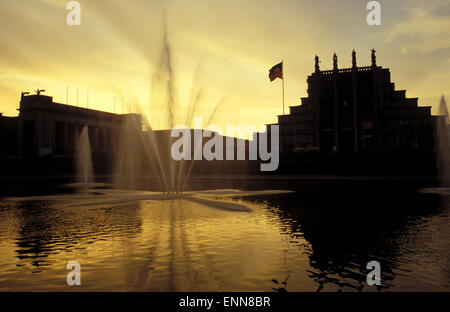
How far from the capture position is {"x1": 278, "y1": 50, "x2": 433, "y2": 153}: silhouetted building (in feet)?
262

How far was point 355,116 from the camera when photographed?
84500 millimetres

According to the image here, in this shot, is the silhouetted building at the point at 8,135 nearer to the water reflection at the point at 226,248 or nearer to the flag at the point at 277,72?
the flag at the point at 277,72

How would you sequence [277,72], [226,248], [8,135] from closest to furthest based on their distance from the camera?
[226,248] < [277,72] < [8,135]

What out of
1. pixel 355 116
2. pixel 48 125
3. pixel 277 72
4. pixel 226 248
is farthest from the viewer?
pixel 355 116

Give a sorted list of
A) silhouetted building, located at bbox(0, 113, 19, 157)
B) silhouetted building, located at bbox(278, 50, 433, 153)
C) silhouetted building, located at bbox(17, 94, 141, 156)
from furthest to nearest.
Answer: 1. silhouetted building, located at bbox(0, 113, 19, 157)
2. silhouetted building, located at bbox(17, 94, 141, 156)
3. silhouetted building, located at bbox(278, 50, 433, 153)

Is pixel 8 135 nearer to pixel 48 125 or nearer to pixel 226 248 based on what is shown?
pixel 48 125

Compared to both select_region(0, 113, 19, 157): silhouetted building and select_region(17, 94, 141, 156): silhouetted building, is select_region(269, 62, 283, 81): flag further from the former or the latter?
select_region(0, 113, 19, 157): silhouetted building

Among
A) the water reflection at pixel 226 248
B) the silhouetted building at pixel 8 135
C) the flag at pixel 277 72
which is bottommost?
the water reflection at pixel 226 248

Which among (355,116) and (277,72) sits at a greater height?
(277,72)

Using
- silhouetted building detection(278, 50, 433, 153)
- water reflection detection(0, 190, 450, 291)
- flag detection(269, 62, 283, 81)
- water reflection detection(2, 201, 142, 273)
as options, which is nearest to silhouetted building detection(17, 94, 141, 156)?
flag detection(269, 62, 283, 81)

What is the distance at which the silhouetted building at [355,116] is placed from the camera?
7988 centimetres

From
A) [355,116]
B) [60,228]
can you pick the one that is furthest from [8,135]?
[60,228]

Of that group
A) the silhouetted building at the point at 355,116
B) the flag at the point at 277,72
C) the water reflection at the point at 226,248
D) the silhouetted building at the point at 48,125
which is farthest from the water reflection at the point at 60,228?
the silhouetted building at the point at 355,116

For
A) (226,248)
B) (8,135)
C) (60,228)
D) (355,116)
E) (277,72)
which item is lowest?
(226,248)
